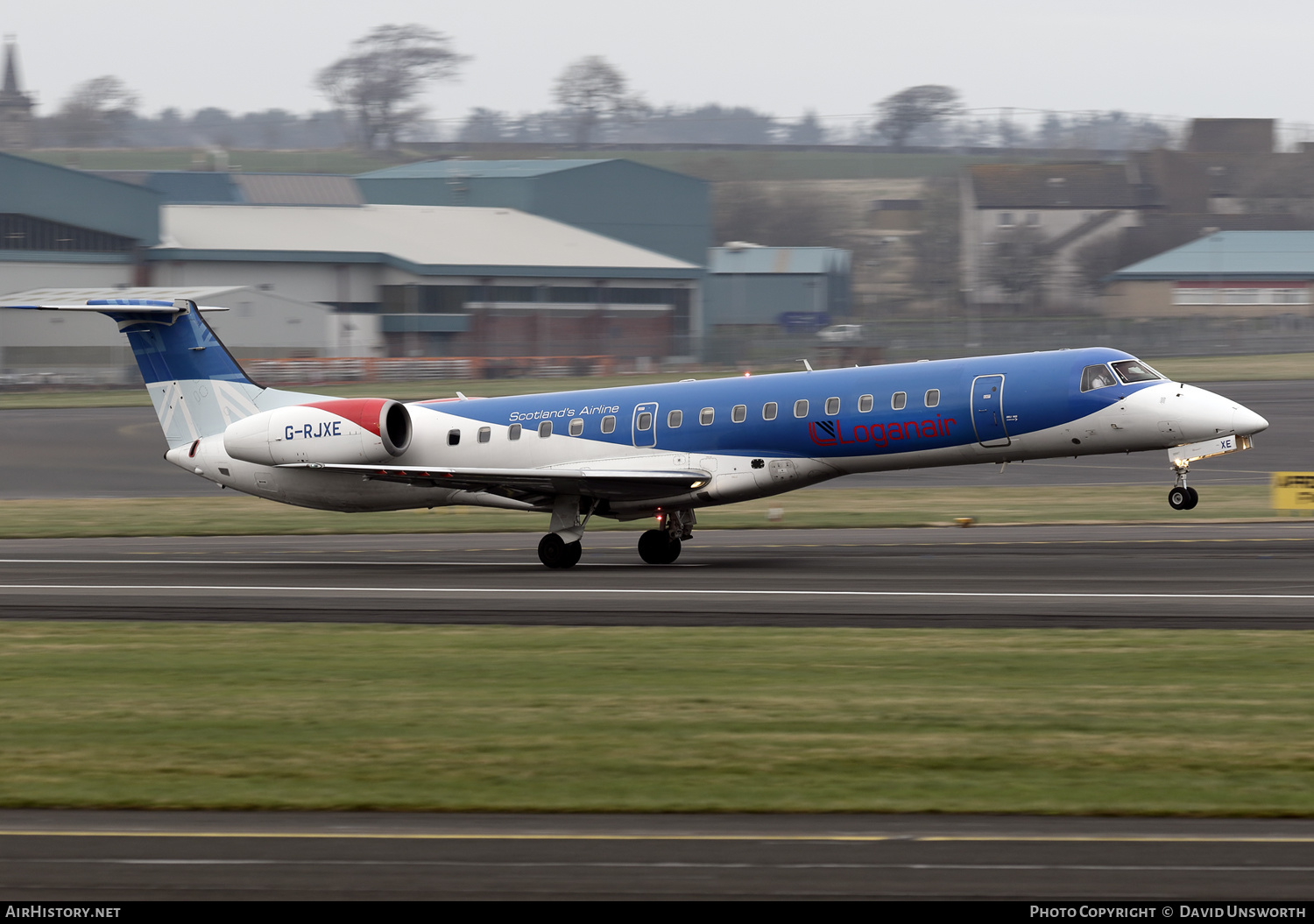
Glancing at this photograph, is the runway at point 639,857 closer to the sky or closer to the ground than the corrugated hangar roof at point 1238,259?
closer to the ground

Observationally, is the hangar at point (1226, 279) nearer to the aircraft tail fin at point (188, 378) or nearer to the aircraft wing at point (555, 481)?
the aircraft wing at point (555, 481)

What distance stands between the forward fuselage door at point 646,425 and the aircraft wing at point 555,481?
759mm

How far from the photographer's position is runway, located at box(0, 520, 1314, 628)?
845 inches

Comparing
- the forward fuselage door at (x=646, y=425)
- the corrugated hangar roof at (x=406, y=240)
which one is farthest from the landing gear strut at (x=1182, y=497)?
the corrugated hangar roof at (x=406, y=240)

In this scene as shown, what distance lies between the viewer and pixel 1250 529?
32.1 metres

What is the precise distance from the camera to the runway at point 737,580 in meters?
21.5

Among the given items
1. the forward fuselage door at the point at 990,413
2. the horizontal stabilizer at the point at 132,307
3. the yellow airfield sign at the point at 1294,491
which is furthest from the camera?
the yellow airfield sign at the point at 1294,491

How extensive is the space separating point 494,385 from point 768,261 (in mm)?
54781

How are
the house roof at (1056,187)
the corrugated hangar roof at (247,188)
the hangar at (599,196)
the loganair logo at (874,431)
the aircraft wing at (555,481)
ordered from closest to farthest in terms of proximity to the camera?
the loganair logo at (874,431)
the aircraft wing at (555,481)
the corrugated hangar roof at (247,188)
the hangar at (599,196)
the house roof at (1056,187)

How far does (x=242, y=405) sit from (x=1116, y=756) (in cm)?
2331

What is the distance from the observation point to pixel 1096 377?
2608 cm

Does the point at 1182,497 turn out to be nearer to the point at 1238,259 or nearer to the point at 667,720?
the point at 667,720
